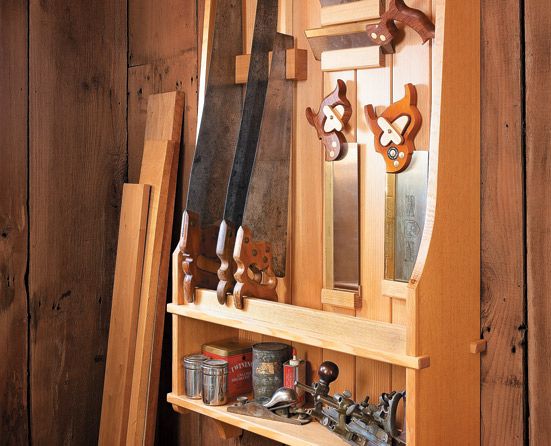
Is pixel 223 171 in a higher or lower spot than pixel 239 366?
higher

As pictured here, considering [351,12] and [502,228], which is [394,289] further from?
[351,12]

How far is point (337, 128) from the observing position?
150 cm

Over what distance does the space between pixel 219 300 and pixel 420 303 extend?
1.84ft

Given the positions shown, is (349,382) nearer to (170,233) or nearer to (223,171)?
(223,171)

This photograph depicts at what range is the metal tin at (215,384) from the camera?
1.62 m

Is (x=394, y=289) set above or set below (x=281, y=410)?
above

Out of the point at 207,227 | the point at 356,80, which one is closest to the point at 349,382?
the point at 207,227

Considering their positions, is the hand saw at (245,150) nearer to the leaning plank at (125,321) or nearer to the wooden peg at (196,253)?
the wooden peg at (196,253)

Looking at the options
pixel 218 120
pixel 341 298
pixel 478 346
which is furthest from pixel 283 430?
pixel 218 120

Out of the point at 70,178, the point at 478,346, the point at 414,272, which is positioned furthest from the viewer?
the point at 70,178

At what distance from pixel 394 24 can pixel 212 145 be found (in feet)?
1.87

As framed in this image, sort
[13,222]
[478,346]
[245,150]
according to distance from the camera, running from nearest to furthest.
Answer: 1. [478,346]
2. [245,150]
3. [13,222]

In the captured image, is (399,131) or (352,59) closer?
(399,131)

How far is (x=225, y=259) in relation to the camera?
1584 mm
